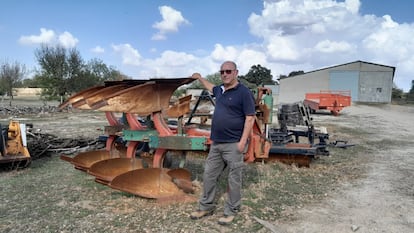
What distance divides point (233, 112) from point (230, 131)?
203 millimetres

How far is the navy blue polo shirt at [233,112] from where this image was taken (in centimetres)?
359

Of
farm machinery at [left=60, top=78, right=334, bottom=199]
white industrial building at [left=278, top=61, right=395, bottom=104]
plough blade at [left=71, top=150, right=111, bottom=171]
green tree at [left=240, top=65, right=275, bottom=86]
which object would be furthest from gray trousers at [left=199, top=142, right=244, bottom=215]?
green tree at [left=240, top=65, right=275, bottom=86]

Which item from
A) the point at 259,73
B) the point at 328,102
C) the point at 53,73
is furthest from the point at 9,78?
the point at 259,73

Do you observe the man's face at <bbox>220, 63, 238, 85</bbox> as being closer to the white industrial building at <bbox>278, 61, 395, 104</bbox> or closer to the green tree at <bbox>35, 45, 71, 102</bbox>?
the green tree at <bbox>35, 45, 71, 102</bbox>

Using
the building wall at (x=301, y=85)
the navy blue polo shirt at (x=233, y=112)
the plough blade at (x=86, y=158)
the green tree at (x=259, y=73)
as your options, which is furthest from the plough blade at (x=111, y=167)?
the green tree at (x=259, y=73)

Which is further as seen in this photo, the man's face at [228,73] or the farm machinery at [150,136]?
the farm machinery at [150,136]

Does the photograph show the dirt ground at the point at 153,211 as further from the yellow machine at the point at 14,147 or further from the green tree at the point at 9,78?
the green tree at the point at 9,78

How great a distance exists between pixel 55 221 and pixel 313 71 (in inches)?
1793

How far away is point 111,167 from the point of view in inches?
189

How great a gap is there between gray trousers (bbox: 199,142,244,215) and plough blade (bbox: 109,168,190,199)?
1.82ft

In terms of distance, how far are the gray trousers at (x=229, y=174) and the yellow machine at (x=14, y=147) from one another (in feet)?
11.0

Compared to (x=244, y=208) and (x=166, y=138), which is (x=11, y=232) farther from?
(x=244, y=208)

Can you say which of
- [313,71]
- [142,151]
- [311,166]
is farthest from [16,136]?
[313,71]

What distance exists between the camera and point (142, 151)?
5.66m
